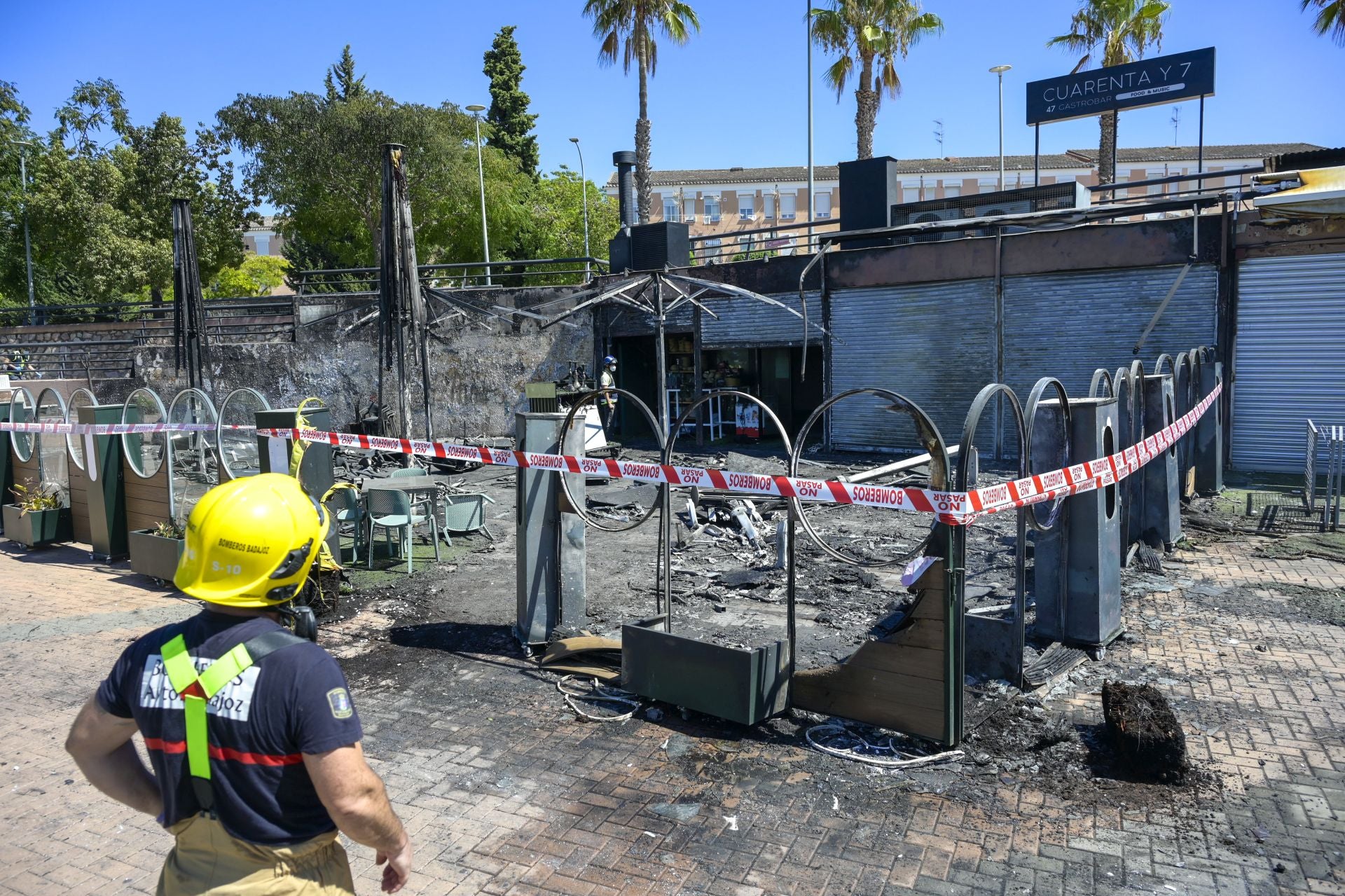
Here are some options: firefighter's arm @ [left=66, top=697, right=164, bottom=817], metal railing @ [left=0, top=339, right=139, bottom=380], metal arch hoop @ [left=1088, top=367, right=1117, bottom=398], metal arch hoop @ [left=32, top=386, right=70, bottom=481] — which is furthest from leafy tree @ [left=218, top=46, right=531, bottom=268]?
firefighter's arm @ [left=66, top=697, right=164, bottom=817]

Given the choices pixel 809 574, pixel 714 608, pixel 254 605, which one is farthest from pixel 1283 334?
pixel 254 605

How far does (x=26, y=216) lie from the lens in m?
29.0

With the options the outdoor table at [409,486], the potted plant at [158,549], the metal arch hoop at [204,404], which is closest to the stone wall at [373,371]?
the outdoor table at [409,486]

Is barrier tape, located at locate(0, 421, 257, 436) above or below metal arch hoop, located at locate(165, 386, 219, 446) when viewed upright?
below

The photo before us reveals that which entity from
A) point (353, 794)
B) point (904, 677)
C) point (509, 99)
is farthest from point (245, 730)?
point (509, 99)

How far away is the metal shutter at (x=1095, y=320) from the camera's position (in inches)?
568

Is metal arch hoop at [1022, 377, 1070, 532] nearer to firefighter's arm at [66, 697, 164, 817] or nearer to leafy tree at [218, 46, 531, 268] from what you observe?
firefighter's arm at [66, 697, 164, 817]

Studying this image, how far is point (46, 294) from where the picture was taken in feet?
124

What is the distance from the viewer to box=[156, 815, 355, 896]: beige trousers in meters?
2.20

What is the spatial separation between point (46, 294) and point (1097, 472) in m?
42.7

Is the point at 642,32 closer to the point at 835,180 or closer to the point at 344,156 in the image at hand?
the point at 344,156

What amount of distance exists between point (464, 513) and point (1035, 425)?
6.44 metres

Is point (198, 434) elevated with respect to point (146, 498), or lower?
elevated

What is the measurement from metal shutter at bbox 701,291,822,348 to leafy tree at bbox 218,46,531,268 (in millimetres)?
15241
